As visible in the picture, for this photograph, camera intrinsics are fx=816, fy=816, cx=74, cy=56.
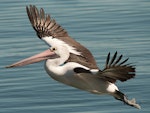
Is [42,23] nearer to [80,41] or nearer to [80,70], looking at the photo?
[80,70]

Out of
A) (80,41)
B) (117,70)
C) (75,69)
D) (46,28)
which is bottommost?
(117,70)

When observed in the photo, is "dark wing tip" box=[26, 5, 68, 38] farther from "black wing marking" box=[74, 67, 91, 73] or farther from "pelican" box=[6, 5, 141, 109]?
"black wing marking" box=[74, 67, 91, 73]

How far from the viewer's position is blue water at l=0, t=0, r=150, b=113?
578 inches

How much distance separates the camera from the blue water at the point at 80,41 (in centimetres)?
1468

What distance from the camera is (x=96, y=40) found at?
17859mm

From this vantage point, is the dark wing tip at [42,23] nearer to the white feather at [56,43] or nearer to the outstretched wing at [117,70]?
the white feather at [56,43]

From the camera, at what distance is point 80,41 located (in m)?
17.9

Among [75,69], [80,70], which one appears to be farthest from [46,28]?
[80,70]

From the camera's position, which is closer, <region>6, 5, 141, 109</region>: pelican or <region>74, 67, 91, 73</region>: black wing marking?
<region>74, 67, 91, 73</region>: black wing marking

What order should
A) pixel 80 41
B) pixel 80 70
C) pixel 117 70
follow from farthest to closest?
pixel 80 41
pixel 80 70
pixel 117 70

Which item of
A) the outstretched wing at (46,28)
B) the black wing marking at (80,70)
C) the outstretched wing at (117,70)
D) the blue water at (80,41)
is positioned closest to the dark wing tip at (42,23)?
the outstretched wing at (46,28)

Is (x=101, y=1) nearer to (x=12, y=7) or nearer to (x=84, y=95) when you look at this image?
(x=12, y=7)

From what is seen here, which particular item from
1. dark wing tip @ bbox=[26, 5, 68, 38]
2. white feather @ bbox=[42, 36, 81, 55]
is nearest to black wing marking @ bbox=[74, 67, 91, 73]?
white feather @ bbox=[42, 36, 81, 55]

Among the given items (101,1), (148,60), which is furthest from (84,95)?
(101,1)
